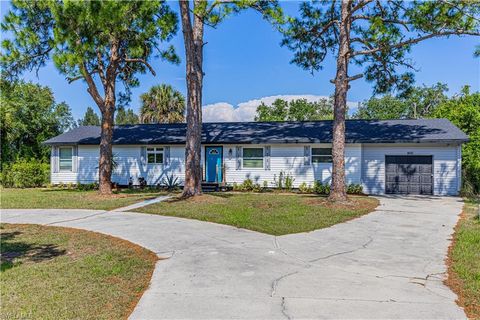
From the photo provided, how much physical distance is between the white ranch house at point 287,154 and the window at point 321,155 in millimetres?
50

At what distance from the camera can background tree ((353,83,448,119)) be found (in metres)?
40.6

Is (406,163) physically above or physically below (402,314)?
above

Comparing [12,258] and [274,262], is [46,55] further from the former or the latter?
[274,262]

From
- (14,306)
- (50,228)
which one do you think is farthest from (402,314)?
(50,228)

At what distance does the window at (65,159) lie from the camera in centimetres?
2167

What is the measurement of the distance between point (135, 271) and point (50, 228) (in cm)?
438

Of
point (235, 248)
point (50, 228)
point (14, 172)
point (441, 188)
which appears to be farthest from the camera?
point (14, 172)

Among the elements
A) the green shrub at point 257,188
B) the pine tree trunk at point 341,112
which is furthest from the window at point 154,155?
the pine tree trunk at point 341,112

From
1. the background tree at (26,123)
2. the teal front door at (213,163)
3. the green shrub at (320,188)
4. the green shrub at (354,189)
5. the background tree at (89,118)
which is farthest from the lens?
the background tree at (89,118)

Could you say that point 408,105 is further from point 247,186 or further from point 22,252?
point 22,252

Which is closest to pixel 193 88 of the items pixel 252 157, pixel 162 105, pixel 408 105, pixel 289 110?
pixel 252 157

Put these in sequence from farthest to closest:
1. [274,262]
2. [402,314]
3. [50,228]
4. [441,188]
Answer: [441,188], [50,228], [274,262], [402,314]

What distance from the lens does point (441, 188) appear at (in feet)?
56.5

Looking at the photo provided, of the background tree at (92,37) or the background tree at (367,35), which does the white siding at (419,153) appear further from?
the background tree at (92,37)
